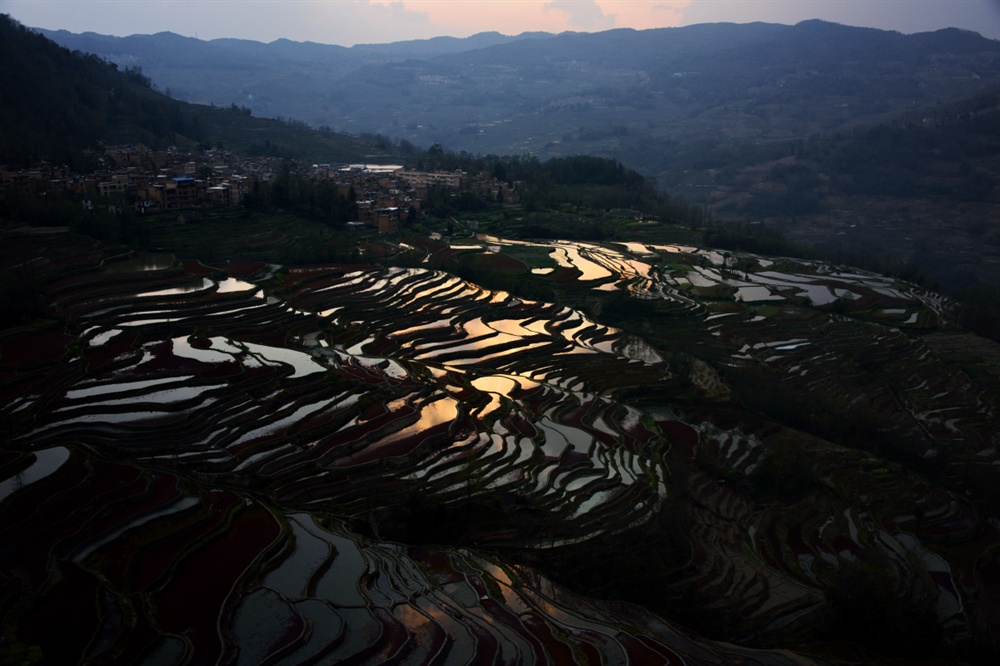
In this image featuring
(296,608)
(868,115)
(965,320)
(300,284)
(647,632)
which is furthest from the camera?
(868,115)

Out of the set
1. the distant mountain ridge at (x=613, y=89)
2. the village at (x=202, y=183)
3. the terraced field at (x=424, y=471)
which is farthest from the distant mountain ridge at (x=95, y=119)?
the distant mountain ridge at (x=613, y=89)

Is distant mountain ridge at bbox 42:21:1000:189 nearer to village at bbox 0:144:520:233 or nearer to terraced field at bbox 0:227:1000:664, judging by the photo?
village at bbox 0:144:520:233

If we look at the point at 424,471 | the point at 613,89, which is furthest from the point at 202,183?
the point at 613,89

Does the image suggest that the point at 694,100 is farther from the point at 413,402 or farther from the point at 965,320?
the point at 413,402

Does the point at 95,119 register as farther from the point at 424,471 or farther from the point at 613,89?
the point at 613,89

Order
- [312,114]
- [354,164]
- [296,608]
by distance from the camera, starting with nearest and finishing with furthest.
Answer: [296,608], [354,164], [312,114]

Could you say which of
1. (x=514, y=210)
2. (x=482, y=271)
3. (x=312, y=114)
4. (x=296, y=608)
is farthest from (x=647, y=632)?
(x=312, y=114)

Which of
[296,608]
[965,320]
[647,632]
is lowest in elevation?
[965,320]

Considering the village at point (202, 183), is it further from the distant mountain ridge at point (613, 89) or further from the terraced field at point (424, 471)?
the distant mountain ridge at point (613, 89)
